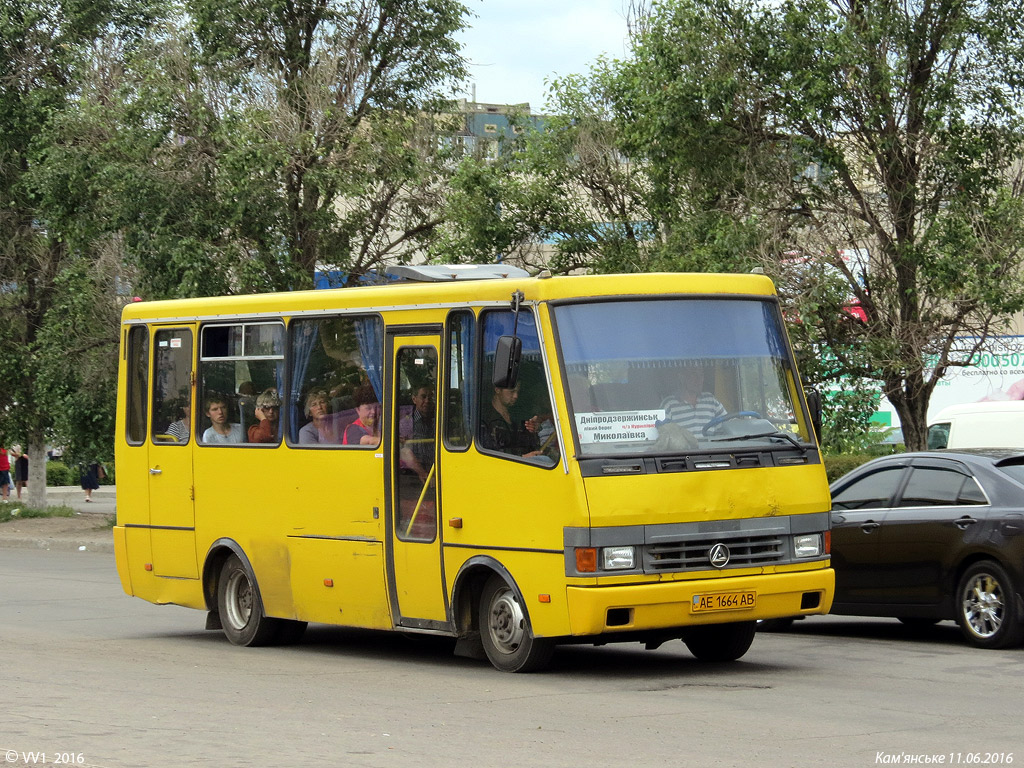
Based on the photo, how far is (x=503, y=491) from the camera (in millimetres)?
10727

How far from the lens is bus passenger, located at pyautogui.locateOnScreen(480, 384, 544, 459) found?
34.8 ft

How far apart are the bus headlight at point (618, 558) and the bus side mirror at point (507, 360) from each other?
1245 mm

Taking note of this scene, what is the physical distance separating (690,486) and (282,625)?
449 centimetres

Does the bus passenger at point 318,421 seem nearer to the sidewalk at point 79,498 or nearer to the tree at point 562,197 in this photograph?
the tree at point 562,197

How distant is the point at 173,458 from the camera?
1408 centimetres

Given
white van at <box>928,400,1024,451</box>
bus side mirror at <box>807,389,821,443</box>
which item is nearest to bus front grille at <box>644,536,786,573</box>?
bus side mirror at <box>807,389,821,443</box>

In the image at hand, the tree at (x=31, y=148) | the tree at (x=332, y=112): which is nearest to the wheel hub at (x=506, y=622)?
the tree at (x=332, y=112)

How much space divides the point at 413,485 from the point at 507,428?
3.58ft

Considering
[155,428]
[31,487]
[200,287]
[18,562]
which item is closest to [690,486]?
[155,428]

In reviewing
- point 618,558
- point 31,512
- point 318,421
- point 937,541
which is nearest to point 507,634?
point 618,558

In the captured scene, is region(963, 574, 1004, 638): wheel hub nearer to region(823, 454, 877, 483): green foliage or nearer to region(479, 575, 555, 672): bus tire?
region(479, 575, 555, 672): bus tire

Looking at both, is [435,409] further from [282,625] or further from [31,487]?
[31,487]

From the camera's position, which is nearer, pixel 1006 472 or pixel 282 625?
pixel 1006 472

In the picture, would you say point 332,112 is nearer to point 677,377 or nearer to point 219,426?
point 219,426
